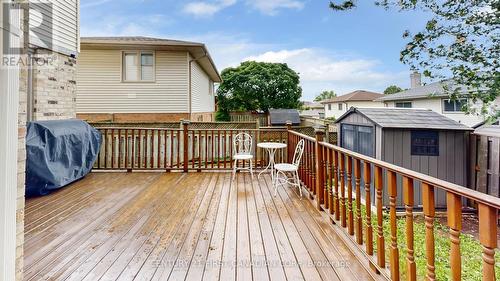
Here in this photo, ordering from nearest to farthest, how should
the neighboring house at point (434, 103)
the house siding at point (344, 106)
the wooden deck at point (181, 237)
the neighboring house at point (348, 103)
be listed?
1. the wooden deck at point (181, 237)
2. the neighboring house at point (434, 103)
3. the neighboring house at point (348, 103)
4. the house siding at point (344, 106)

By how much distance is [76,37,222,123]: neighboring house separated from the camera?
9.61 metres

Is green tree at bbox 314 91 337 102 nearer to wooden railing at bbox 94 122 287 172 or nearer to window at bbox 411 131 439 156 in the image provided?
window at bbox 411 131 439 156

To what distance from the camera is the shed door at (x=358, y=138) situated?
24.5 feet

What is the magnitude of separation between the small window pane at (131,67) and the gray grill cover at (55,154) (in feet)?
15.7

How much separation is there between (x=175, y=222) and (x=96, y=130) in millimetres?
3624

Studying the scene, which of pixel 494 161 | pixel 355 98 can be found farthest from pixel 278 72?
pixel 494 161

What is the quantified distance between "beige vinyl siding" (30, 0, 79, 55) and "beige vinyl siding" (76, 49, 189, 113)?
3.56m

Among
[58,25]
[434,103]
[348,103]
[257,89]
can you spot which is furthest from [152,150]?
[348,103]

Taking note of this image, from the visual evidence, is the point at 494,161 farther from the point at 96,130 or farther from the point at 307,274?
the point at 96,130

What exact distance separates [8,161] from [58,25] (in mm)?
5360

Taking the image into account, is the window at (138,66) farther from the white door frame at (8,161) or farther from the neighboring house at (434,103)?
the neighboring house at (434,103)

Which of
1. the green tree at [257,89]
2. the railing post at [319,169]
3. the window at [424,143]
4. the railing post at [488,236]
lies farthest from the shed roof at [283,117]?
the railing post at [488,236]

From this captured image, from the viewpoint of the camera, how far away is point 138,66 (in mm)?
9719

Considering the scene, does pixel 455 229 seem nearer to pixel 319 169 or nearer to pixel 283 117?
pixel 319 169
